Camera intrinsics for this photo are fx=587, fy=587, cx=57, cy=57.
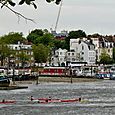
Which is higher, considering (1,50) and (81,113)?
(1,50)

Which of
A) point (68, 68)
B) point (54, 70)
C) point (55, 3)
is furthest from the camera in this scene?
point (68, 68)

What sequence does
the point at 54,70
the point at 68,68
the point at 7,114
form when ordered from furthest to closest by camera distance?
1. the point at 68,68
2. the point at 54,70
3. the point at 7,114

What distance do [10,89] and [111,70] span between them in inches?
3892

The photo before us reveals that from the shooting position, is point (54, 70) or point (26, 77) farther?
point (54, 70)

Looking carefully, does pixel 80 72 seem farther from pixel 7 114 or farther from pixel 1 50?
pixel 7 114


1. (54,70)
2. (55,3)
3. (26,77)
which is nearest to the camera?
(55,3)

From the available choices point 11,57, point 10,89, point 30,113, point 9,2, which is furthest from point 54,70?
point 9,2

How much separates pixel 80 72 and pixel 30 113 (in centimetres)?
13932

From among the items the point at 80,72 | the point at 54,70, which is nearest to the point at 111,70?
the point at 80,72

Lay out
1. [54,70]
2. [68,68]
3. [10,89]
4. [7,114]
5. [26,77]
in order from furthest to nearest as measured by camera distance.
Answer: [68,68] < [54,70] < [26,77] < [10,89] < [7,114]

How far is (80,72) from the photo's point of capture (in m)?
187

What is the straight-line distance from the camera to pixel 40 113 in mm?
47406

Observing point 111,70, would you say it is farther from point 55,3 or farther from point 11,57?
point 55,3

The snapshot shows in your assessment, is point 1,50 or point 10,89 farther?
point 1,50
